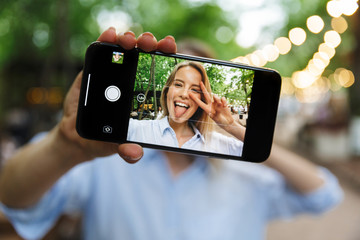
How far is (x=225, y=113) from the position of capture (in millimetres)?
1160

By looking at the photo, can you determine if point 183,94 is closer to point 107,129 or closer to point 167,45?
point 167,45

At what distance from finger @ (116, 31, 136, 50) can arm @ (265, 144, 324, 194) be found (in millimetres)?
1267

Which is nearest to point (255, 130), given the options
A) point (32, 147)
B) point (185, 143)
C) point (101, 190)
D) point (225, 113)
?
point (225, 113)

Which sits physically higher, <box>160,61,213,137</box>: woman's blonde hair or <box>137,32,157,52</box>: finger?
<box>137,32,157,52</box>: finger

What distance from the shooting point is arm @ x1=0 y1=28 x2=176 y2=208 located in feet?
3.69

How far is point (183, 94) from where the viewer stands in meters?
1.16

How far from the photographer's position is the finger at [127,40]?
1115 millimetres

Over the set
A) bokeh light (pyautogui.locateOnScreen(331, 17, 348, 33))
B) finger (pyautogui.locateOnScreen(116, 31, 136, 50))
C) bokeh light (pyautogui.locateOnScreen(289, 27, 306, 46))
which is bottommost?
finger (pyautogui.locateOnScreen(116, 31, 136, 50))

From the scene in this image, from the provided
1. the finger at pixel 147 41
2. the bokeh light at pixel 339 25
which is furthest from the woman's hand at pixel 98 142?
the bokeh light at pixel 339 25

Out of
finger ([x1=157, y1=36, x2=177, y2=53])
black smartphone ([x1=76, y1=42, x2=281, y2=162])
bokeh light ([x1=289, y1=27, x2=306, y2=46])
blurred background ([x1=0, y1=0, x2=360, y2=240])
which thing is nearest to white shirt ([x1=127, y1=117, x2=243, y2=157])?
black smartphone ([x1=76, y1=42, x2=281, y2=162])

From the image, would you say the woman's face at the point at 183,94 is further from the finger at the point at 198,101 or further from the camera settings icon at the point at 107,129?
the camera settings icon at the point at 107,129

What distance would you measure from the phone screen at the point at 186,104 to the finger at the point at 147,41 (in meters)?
0.04

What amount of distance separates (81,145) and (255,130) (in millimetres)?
598

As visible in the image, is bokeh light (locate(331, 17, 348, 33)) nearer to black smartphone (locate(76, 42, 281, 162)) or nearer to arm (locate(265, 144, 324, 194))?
arm (locate(265, 144, 324, 194))
